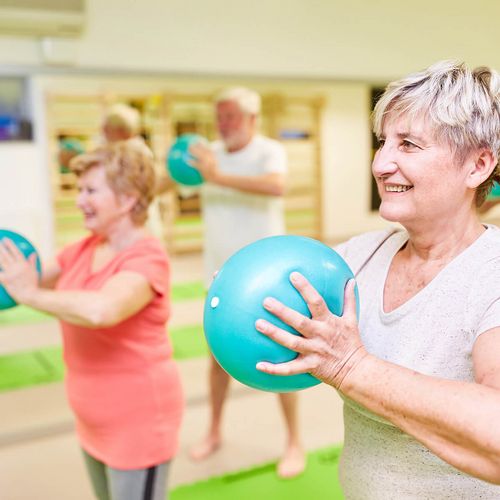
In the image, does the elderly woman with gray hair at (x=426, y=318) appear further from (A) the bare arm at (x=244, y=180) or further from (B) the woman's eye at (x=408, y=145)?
(A) the bare arm at (x=244, y=180)

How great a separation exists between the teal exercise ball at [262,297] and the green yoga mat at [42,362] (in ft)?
9.40

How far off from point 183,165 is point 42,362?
1777 millimetres

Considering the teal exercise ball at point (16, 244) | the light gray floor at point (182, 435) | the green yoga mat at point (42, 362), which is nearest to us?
the teal exercise ball at point (16, 244)

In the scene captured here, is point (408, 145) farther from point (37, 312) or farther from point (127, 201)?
point (37, 312)

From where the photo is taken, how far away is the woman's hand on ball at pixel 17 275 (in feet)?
5.41

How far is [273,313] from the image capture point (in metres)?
0.98

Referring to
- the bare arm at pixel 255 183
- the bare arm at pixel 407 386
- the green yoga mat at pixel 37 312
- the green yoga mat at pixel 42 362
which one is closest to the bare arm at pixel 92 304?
the bare arm at pixel 407 386

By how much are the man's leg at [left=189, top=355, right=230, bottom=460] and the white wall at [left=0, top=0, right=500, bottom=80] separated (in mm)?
2472

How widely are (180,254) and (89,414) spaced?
355 cm

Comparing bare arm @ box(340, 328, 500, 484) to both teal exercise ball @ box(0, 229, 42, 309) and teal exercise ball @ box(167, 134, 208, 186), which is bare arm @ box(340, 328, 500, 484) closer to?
teal exercise ball @ box(0, 229, 42, 309)

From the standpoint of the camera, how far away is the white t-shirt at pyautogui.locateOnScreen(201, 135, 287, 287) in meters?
2.88

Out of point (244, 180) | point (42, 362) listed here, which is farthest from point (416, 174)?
point (42, 362)

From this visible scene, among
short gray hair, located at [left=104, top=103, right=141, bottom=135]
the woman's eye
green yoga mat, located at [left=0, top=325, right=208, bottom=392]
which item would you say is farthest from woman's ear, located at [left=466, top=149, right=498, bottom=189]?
green yoga mat, located at [left=0, top=325, right=208, bottom=392]

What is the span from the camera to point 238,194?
9.56 feet
